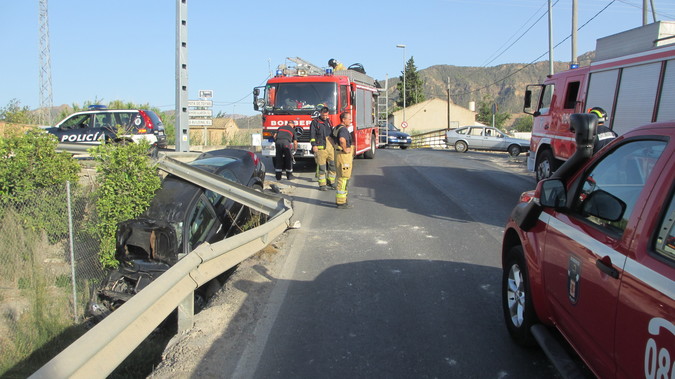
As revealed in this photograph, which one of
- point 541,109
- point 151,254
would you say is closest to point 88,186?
point 151,254

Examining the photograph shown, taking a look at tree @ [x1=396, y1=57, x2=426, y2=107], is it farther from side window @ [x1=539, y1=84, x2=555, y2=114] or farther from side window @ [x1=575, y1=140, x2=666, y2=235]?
side window @ [x1=575, y1=140, x2=666, y2=235]

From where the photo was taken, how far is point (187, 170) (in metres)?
6.30

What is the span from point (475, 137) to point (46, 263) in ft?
84.4

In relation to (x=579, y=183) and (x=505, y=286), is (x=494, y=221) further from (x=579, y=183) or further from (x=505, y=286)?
(x=579, y=183)

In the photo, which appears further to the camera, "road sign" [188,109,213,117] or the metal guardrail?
"road sign" [188,109,213,117]

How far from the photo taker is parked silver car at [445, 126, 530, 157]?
28.4 m

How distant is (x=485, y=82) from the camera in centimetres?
17438

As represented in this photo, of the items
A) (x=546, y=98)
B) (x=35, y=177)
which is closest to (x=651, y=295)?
(x=35, y=177)

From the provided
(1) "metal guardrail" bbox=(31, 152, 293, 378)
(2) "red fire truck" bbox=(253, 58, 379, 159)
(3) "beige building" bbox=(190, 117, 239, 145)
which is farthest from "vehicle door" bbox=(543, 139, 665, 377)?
(3) "beige building" bbox=(190, 117, 239, 145)

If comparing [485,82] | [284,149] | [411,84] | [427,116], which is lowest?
[284,149]

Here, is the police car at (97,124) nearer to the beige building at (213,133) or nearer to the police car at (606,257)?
the beige building at (213,133)

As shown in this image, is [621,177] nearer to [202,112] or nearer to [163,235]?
[163,235]

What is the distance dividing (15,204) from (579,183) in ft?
21.2

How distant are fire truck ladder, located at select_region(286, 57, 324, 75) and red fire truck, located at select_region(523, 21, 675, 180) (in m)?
6.92
